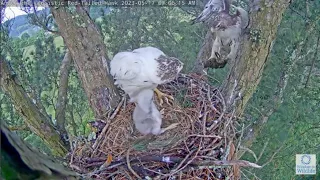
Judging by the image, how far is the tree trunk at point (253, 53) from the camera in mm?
2234

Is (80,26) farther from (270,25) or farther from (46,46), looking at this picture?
(46,46)

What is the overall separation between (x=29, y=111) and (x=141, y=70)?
57 centimetres

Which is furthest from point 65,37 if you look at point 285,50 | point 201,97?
point 285,50

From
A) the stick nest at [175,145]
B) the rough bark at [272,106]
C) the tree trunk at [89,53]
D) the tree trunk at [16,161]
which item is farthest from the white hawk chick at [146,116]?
the tree trunk at [16,161]

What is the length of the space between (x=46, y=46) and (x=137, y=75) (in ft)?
8.09

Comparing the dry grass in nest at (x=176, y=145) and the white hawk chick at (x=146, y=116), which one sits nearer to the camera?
the dry grass in nest at (x=176, y=145)

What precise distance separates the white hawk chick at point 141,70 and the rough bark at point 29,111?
41 cm

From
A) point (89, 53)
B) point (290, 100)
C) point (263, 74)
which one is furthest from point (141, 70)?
point (290, 100)

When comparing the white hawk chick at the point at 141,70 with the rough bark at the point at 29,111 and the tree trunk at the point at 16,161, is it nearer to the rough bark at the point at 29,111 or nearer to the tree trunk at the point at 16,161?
the rough bark at the point at 29,111

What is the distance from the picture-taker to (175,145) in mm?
2078

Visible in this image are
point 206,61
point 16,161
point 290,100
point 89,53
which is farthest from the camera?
Result: point 290,100

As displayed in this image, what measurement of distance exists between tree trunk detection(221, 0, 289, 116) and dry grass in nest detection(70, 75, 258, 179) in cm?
8

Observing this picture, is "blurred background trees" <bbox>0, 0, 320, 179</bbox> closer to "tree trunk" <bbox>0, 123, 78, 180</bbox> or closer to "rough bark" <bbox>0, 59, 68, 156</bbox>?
"rough bark" <bbox>0, 59, 68, 156</bbox>

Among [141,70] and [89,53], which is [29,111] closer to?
[89,53]
